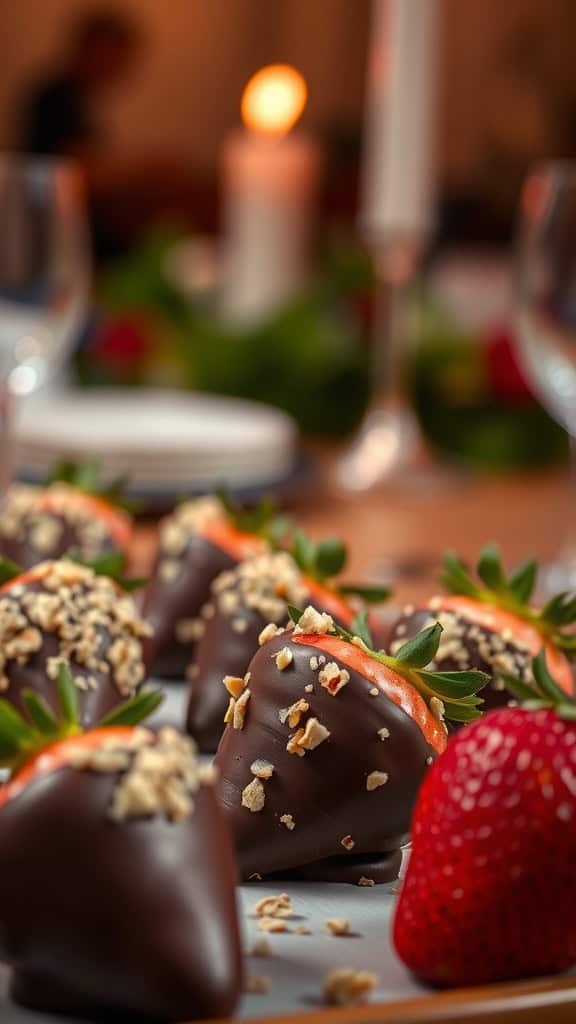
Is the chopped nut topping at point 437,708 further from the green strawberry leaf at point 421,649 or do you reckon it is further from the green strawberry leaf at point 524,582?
the green strawberry leaf at point 524,582

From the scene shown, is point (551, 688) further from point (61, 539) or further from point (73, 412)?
point (73, 412)

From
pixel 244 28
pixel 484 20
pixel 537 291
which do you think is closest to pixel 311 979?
pixel 537 291

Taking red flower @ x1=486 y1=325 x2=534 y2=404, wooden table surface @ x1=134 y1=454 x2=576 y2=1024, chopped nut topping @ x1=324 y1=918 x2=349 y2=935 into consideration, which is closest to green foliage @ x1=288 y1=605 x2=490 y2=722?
chopped nut topping @ x1=324 y1=918 x2=349 y2=935

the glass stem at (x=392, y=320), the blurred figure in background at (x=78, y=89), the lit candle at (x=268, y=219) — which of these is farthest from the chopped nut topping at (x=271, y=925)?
the blurred figure in background at (x=78, y=89)

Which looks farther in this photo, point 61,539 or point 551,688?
point 61,539

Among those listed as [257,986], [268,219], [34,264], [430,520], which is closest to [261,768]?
[257,986]
